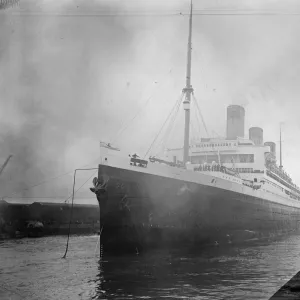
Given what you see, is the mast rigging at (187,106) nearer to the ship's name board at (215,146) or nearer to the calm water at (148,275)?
the calm water at (148,275)

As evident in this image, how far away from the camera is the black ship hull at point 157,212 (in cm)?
1645

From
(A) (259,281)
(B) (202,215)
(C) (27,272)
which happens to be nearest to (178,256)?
(B) (202,215)

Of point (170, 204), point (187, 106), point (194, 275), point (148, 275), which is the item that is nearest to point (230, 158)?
point (187, 106)

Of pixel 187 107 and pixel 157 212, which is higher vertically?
pixel 187 107

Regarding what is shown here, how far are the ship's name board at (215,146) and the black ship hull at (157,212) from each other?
317 inches

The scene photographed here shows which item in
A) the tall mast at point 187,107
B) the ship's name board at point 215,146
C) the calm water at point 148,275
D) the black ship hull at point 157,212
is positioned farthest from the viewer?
the ship's name board at point 215,146

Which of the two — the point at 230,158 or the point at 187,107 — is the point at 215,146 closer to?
the point at 230,158

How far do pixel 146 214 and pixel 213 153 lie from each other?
1294cm

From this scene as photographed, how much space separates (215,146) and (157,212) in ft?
42.8

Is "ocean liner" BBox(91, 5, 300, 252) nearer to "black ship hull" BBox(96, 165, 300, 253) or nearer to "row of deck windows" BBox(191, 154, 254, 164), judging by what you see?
"black ship hull" BBox(96, 165, 300, 253)

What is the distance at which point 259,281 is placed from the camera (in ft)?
36.7

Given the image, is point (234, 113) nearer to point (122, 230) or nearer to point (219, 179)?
point (219, 179)

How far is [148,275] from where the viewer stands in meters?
11.8

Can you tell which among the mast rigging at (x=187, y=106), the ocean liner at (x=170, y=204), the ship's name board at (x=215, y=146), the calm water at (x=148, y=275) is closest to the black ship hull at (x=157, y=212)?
the ocean liner at (x=170, y=204)
